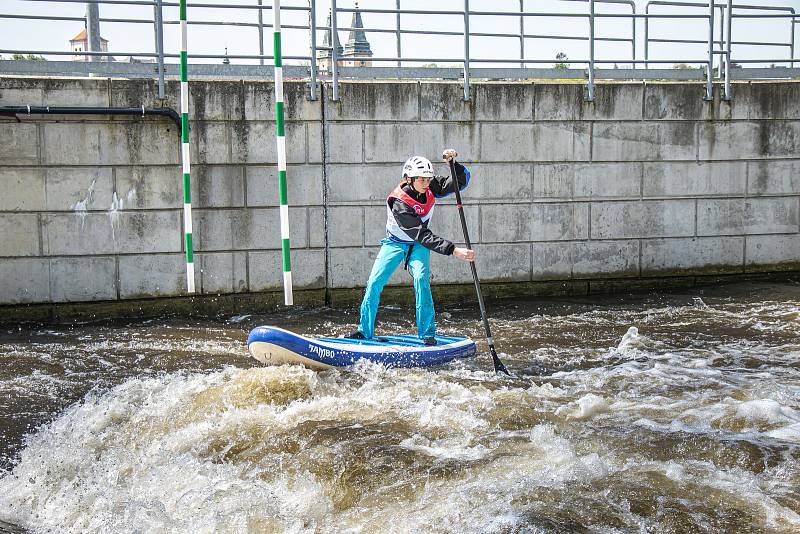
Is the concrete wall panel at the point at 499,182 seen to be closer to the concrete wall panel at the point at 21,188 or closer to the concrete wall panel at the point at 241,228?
the concrete wall panel at the point at 241,228

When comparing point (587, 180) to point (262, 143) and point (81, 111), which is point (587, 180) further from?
point (81, 111)

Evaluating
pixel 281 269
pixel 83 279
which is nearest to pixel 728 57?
pixel 281 269

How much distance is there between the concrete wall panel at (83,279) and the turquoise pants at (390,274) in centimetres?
423

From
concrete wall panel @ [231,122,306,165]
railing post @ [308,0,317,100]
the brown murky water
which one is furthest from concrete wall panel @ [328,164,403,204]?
the brown murky water

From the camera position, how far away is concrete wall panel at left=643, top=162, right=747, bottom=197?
504 inches

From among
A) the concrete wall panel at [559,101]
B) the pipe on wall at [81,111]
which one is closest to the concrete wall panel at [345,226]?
the pipe on wall at [81,111]

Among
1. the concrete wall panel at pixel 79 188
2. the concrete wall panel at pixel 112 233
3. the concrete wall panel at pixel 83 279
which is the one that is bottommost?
the concrete wall panel at pixel 83 279

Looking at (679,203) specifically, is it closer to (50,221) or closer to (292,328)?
(292,328)

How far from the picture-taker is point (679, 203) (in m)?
12.9

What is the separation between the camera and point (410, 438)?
21.2 ft

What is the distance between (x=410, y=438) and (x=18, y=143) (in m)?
7.13

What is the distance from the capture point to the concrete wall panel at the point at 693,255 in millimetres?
12938

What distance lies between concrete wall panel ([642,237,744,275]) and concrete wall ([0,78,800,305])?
0.07 feet

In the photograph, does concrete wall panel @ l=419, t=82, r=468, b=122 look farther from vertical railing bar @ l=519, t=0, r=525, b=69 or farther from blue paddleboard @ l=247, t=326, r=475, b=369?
blue paddleboard @ l=247, t=326, r=475, b=369
